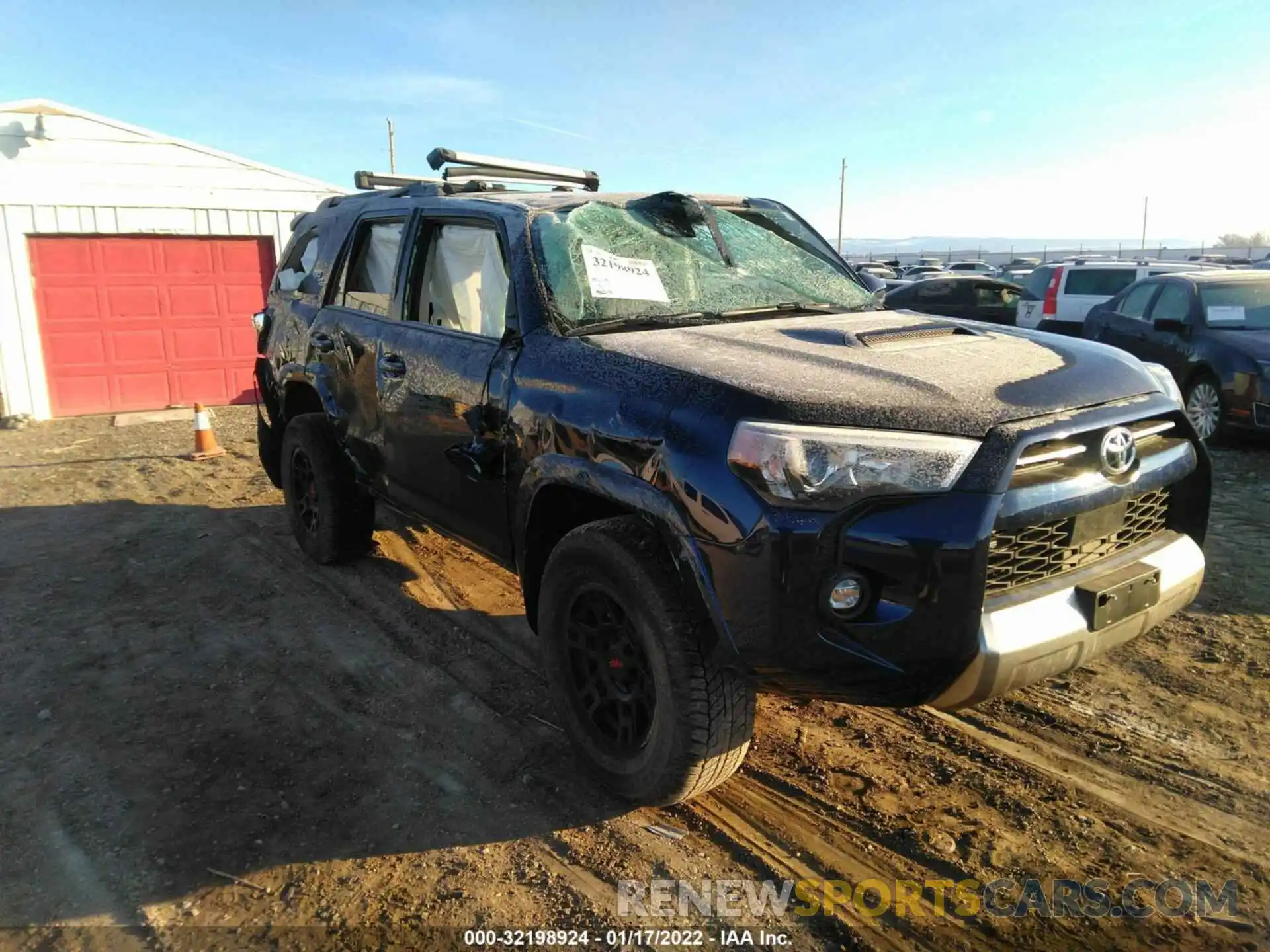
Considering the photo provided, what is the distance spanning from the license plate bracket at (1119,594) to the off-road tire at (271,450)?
4740mm

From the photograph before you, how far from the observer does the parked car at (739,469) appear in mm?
2250

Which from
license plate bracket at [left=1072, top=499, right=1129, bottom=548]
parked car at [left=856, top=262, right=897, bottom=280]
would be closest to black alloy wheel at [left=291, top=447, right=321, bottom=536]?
license plate bracket at [left=1072, top=499, right=1129, bottom=548]

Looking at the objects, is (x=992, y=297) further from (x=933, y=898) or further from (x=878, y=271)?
(x=878, y=271)

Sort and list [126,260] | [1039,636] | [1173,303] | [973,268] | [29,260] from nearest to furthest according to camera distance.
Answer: [1039,636] < [1173,303] < [29,260] < [126,260] < [973,268]

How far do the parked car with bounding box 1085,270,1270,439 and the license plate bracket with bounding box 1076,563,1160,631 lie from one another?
5635 mm

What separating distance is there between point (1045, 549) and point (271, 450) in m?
4.86

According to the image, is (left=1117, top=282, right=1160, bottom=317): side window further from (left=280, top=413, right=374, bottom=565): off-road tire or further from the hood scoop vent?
(left=280, top=413, right=374, bottom=565): off-road tire

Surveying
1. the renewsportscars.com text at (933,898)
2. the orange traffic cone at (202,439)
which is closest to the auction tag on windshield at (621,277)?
the renewsportscars.com text at (933,898)

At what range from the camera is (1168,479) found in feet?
8.97

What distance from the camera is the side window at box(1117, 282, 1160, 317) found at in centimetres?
920

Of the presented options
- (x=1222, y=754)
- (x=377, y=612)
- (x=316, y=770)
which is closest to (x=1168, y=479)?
(x=1222, y=754)

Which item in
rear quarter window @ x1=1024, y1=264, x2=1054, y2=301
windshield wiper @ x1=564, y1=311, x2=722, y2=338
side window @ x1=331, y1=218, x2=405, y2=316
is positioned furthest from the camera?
rear quarter window @ x1=1024, y1=264, x2=1054, y2=301

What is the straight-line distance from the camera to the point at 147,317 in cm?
1150

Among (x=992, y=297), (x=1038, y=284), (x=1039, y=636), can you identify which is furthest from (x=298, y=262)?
(x=992, y=297)
